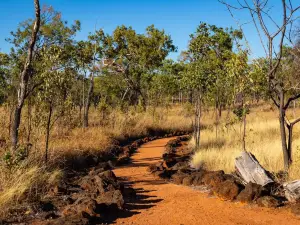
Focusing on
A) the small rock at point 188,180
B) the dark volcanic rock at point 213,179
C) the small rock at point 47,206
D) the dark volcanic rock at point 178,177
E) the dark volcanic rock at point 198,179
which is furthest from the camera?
→ the dark volcanic rock at point 178,177

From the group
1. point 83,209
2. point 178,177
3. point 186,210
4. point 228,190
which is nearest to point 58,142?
point 178,177

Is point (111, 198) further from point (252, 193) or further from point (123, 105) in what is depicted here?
point (123, 105)

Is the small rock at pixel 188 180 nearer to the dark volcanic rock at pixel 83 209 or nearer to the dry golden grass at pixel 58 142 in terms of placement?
the dry golden grass at pixel 58 142

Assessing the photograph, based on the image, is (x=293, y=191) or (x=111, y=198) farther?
(x=111, y=198)

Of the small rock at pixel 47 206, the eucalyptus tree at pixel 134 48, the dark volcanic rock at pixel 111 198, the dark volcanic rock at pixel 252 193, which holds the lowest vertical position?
the small rock at pixel 47 206

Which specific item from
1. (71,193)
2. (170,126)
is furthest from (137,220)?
(170,126)

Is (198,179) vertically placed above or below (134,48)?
below

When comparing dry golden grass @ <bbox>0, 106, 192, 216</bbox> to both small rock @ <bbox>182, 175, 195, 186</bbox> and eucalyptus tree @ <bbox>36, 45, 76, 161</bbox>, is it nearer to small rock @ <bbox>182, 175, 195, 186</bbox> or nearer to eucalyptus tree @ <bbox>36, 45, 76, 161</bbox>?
eucalyptus tree @ <bbox>36, 45, 76, 161</bbox>

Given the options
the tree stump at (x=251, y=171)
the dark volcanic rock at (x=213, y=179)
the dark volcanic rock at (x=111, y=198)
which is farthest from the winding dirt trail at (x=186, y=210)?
the tree stump at (x=251, y=171)

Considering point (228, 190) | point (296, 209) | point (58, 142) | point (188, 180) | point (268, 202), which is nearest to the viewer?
point (296, 209)

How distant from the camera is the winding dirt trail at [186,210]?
611 cm

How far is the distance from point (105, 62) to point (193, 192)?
22.9 meters

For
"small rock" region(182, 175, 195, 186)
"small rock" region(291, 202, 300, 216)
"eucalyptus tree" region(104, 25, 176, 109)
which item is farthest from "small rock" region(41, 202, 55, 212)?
"eucalyptus tree" region(104, 25, 176, 109)

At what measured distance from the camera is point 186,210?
6738 mm
